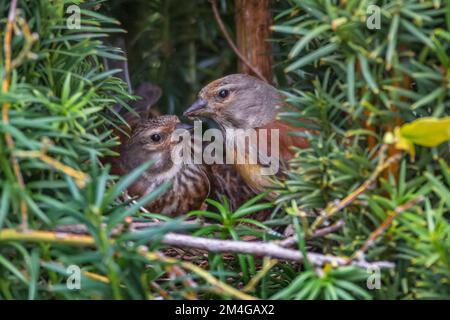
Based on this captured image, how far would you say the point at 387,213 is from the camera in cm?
229

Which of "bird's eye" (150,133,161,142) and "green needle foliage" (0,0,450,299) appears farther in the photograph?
"bird's eye" (150,133,161,142)

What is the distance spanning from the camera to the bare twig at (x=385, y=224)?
7.27 ft

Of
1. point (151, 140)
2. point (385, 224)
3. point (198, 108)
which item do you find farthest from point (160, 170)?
point (385, 224)

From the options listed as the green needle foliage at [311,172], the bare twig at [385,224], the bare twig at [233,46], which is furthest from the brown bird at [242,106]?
the bare twig at [385,224]

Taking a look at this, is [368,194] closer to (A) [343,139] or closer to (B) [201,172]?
(A) [343,139]

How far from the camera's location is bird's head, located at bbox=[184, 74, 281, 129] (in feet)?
12.6

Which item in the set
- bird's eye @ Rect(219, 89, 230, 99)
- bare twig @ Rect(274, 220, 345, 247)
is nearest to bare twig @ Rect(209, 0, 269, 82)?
bird's eye @ Rect(219, 89, 230, 99)

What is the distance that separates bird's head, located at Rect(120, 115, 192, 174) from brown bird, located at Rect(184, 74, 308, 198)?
157mm

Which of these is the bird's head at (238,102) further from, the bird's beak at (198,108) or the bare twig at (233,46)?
the bare twig at (233,46)

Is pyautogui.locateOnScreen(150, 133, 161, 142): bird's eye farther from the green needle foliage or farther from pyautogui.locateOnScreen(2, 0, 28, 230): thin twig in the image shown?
pyautogui.locateOnScreen(2, 0, 28, 230): thin twig

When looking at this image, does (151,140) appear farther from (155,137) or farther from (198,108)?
(198,108)

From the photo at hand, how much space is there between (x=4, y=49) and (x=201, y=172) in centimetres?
195

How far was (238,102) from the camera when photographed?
3924 mm
